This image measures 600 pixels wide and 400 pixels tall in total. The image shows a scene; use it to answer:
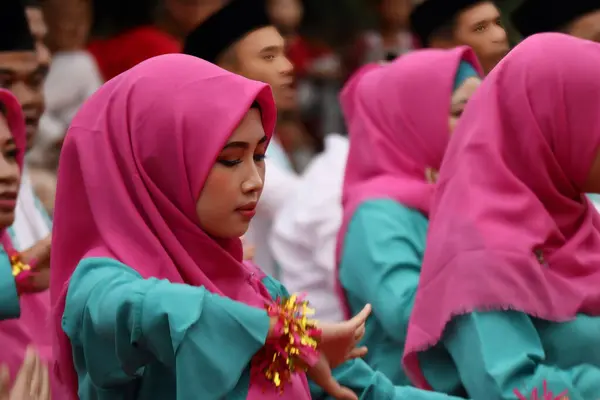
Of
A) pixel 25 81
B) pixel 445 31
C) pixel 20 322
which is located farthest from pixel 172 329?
pixel 445 31

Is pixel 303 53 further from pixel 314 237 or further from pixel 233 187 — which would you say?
pixel 233 187

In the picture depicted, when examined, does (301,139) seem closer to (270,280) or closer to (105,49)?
(105,49)

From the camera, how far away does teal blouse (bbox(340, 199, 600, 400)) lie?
2.63 metres

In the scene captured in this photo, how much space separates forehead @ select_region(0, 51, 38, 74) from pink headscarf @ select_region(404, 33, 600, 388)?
163 centimetres

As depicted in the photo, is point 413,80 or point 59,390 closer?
point 59,390

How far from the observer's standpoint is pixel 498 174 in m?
2.73

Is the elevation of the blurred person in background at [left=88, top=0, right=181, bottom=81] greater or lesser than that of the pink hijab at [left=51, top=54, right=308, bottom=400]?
lesser

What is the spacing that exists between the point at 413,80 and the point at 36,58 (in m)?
1.14

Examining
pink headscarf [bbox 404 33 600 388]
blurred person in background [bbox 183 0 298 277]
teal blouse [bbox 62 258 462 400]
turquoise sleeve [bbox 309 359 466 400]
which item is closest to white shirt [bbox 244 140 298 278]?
blurred person in background [bbox 183 0 298 277]

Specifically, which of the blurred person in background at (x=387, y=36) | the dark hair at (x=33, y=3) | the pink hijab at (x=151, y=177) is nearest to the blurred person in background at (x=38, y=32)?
the dark hair at (x=33, y=3)

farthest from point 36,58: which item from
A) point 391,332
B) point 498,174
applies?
point 498,174

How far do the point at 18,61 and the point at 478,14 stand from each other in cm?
172

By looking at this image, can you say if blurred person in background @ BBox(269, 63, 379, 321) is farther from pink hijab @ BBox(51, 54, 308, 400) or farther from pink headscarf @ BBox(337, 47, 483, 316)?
pink hijab @ BBox(51, 54, 308, 400)

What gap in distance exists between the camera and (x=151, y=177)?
243cm
